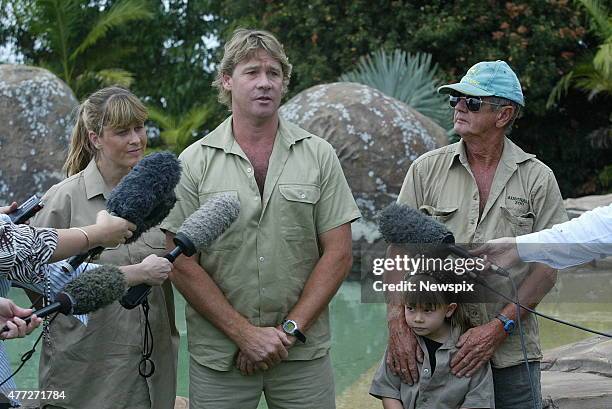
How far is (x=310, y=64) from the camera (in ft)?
51.7

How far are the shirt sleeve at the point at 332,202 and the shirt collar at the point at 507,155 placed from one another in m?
0.47

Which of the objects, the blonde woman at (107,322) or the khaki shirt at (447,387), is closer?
the khaki shirt at (447,387)

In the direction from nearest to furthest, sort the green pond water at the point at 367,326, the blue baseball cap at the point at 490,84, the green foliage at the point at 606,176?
1. the blue baseball cap at the point at 490,84
2. the green pond water at the point at 367,326
3. the green foliage at the point at 606,176

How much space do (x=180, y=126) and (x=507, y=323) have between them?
13.2 m

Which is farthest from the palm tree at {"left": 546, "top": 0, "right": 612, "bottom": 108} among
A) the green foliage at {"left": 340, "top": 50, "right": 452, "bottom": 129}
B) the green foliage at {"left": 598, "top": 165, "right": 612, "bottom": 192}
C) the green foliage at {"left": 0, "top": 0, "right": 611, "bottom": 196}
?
the green foliage at {"left": 340, "top": 50, "right": 452, "bottom": 129}

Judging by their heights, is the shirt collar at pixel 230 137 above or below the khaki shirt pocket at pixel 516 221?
above

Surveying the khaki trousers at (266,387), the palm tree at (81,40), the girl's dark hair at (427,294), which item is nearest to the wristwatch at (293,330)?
the khaki trousers at (266,387)

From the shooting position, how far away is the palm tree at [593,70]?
1452 cm

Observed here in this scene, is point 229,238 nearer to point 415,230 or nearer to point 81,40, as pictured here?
point 415,230

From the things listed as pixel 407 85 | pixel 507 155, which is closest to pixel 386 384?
pixel 507 155

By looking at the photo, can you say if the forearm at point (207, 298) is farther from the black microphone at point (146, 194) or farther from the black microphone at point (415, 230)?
the black microphone at point (415, 230)

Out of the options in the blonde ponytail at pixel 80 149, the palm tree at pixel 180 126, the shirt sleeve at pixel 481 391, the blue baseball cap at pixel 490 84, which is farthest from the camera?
the palm tree at pixel 180 126

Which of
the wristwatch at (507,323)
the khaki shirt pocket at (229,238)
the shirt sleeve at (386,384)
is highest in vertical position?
the khaki shirt pocket at (229,238)

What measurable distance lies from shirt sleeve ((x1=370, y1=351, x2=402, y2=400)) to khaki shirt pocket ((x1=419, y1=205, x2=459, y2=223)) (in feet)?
2.07
